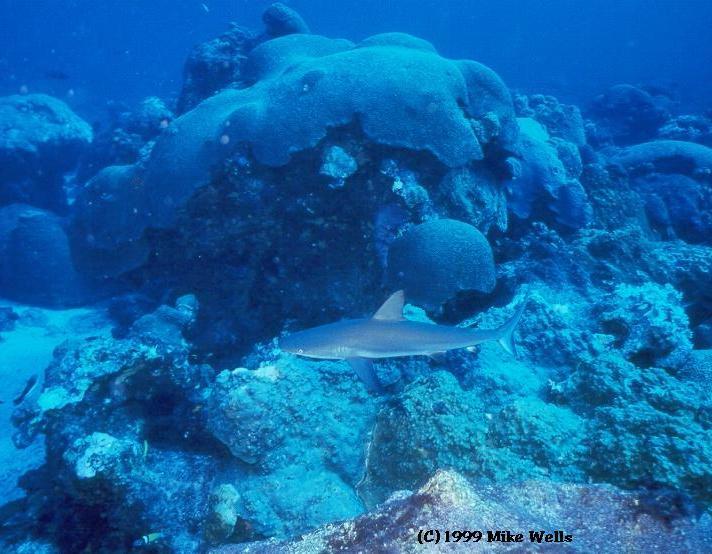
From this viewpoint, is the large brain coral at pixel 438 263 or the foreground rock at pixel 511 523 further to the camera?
the large brain coral at pixel 438 263


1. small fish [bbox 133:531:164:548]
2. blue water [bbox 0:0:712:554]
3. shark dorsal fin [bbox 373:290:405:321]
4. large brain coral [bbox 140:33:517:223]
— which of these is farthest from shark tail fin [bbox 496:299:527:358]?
small fish [bbox 133:531:164:548]

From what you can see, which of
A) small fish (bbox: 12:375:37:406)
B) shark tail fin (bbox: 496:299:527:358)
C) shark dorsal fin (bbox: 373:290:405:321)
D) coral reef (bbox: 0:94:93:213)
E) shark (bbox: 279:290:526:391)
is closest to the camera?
shark (bbox: 279:290:526:391)

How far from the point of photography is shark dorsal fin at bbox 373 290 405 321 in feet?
13.5

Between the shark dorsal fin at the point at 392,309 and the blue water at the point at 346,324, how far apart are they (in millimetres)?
39

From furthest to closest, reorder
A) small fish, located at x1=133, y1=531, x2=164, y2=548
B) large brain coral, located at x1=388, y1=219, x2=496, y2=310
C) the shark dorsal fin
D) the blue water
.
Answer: large brain coral, located at x1=388, y1=219, x2=496, y2=310 → the shark dorsal fin → small fish, located at x1=133, y1=531, x2=164, y2=548 → the blue water

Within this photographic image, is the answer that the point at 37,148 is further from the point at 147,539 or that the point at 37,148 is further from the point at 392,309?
the point at 392,309

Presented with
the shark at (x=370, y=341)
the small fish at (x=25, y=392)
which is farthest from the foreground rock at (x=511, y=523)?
the small fish at (x=25, y=392)

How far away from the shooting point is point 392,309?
4141 mm

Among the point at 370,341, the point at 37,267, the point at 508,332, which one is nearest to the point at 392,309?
the point at 370,341

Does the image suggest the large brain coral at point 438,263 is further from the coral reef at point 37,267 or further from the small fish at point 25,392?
the coral reef at point 37,267

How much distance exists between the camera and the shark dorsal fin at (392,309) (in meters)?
4.11

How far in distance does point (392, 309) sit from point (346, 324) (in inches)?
18.8

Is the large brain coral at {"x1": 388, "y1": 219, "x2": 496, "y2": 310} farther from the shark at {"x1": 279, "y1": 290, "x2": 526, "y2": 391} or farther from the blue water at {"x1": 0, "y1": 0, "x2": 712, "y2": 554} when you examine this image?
the shark at {"x1": 279, "y1": 290, "x2": 526, "y2": 391}

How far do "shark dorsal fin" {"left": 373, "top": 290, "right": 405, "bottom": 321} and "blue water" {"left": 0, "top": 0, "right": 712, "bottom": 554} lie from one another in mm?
39
